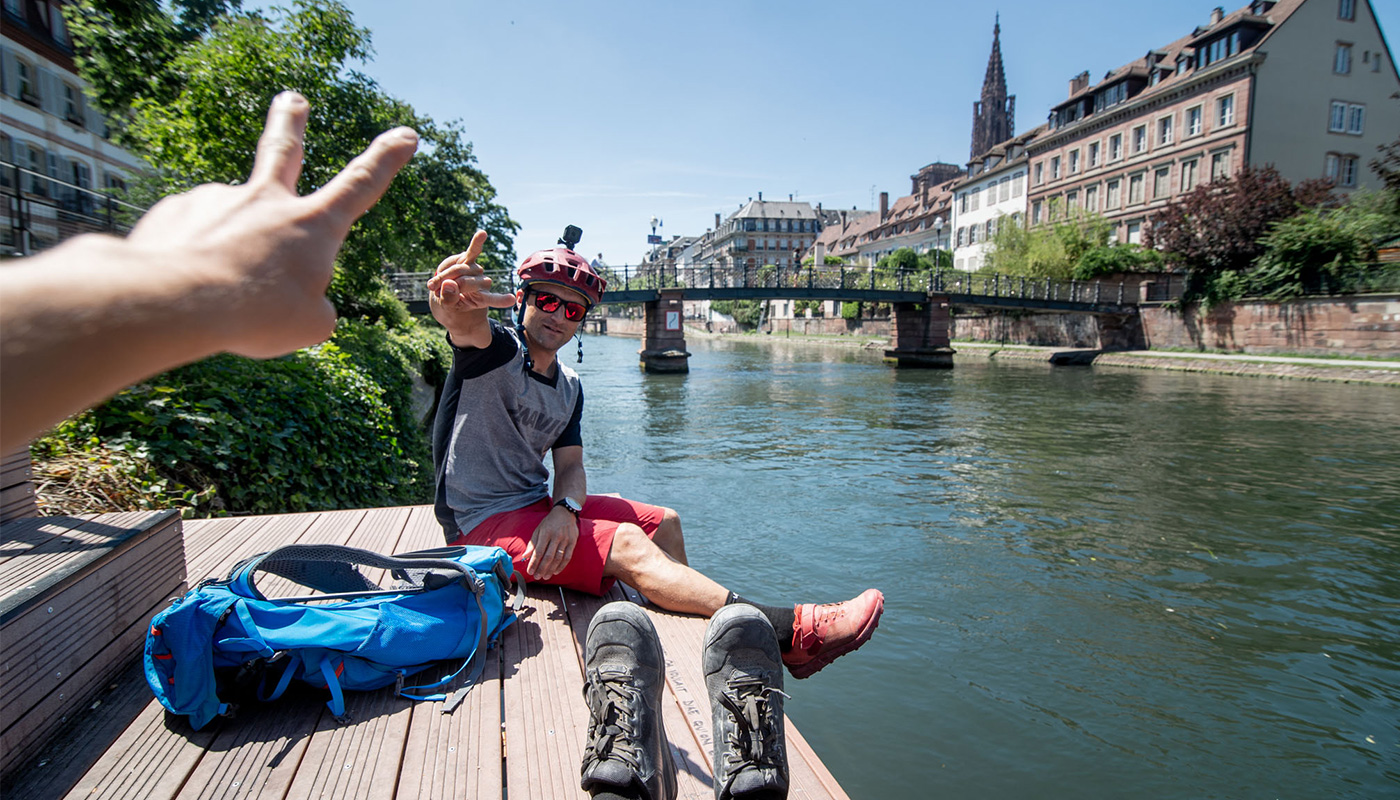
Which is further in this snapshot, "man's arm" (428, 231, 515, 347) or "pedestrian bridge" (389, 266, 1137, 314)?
"pedestrian bridge" (389, 266, 1137, 314)

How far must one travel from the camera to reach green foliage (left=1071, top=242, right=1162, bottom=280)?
35656 millimetres

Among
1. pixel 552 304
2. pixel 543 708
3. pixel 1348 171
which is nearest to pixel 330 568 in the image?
pixel 543 708

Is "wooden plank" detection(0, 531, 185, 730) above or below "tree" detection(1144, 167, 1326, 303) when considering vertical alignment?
below

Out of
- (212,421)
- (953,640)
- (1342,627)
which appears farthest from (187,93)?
(1342,627)

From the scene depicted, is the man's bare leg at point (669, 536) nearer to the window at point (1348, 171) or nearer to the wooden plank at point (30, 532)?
the wooden plank at point (30, 532)

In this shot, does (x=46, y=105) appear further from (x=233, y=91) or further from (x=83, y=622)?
(x=83, y=622)

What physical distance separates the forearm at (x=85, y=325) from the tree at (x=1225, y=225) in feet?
116

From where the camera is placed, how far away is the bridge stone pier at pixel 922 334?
32188 mm

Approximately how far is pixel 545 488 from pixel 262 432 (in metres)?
2.82

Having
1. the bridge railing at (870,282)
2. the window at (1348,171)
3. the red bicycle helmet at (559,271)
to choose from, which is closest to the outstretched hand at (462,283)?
the red bicycle helmet at (559,271)

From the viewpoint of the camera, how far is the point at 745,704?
6.30 feet

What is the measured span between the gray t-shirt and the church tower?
103432 millimetres

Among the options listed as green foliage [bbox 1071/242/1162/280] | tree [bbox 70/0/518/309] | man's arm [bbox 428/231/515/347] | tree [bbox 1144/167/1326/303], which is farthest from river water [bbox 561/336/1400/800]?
green foliage [bbox 1071/242/1162/280]

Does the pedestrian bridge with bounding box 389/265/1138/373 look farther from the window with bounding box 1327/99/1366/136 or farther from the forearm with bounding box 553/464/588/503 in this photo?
the forearm with bounding box 553/464/588/503
